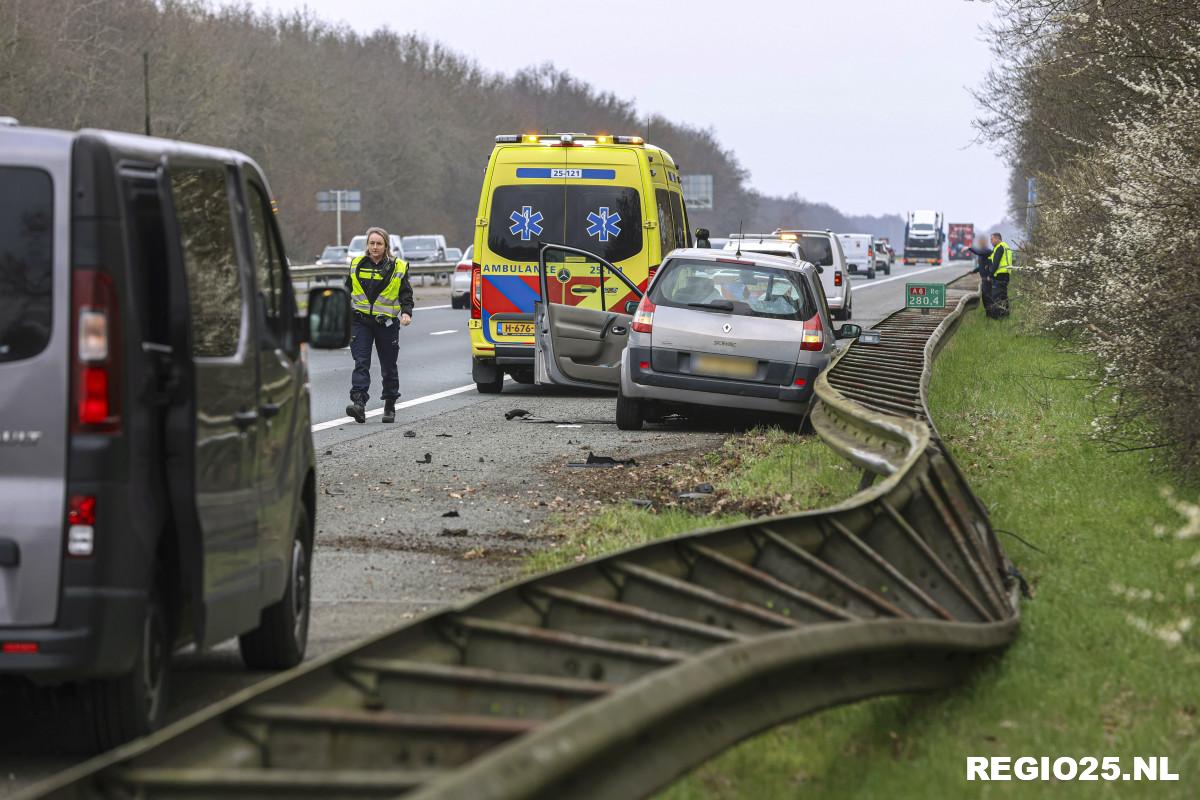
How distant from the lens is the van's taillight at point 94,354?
5.12 m

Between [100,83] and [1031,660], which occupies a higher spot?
[100,83]

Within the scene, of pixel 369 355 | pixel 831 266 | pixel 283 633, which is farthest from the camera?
pixel 831 266

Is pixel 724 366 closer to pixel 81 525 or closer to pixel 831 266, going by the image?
pixel 81 525

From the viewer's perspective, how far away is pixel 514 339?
19.9 metres

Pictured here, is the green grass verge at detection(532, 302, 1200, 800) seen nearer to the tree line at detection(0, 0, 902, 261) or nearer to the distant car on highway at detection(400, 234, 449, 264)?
the tree line at detection(0, 0, 902, 261)

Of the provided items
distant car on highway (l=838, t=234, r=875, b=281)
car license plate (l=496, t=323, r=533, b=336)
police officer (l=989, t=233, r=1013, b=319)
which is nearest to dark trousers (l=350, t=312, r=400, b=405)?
car license plate (l=496, t=323, r=533, b=336)

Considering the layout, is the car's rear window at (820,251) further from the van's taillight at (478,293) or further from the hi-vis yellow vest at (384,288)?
the hi-vis yellow vest at (384,288)

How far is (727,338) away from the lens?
52.3 ft

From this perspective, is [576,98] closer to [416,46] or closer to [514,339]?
[416,46]

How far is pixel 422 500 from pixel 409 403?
767 centimetres

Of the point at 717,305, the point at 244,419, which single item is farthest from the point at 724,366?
the point at 244,419

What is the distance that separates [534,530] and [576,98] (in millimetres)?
186366

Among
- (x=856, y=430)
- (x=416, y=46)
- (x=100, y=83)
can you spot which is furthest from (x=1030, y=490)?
(x=416, y=46)

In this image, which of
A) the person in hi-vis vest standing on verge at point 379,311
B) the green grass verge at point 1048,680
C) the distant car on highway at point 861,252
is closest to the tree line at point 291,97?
the person in hi-vis vest standing on verge at point 379,311
